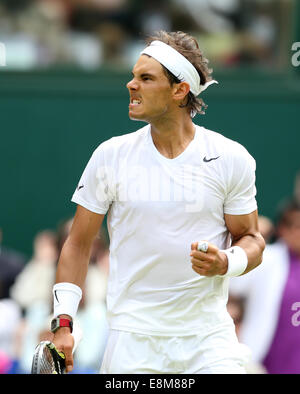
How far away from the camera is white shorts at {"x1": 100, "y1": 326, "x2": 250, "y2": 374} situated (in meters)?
4.73

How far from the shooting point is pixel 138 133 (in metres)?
4.98

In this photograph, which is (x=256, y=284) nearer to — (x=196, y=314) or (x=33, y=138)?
(x=196, y=314)

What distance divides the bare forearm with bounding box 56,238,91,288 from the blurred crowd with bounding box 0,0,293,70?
516 cm

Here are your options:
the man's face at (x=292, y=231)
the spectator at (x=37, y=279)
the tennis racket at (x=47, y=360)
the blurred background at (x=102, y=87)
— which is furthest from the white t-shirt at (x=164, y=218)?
the blurred background at (x=102, y=87)

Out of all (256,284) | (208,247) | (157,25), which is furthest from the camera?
(157,25)

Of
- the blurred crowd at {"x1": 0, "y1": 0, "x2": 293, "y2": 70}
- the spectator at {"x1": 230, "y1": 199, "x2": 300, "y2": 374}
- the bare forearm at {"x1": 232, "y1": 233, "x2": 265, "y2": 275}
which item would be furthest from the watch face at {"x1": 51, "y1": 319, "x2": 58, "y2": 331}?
the blurred crowd at {"x1": 0, "y1": 0, "x2": 293, "y2": 70}

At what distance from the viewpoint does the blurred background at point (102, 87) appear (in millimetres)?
9727

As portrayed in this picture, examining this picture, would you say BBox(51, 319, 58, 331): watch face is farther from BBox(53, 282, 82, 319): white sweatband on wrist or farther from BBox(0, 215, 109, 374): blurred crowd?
BBox(0, 215, 109, 374): blurred crowd

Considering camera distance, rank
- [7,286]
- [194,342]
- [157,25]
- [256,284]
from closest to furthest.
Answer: [194,342] → [256,284] → [7,286] → [157,25]

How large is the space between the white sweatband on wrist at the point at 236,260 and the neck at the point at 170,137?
550 mm

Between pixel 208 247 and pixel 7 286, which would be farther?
pixel 7 286

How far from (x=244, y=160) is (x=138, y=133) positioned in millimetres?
541

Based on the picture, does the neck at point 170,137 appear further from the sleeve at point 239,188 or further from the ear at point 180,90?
the sleeve at point 239,188
